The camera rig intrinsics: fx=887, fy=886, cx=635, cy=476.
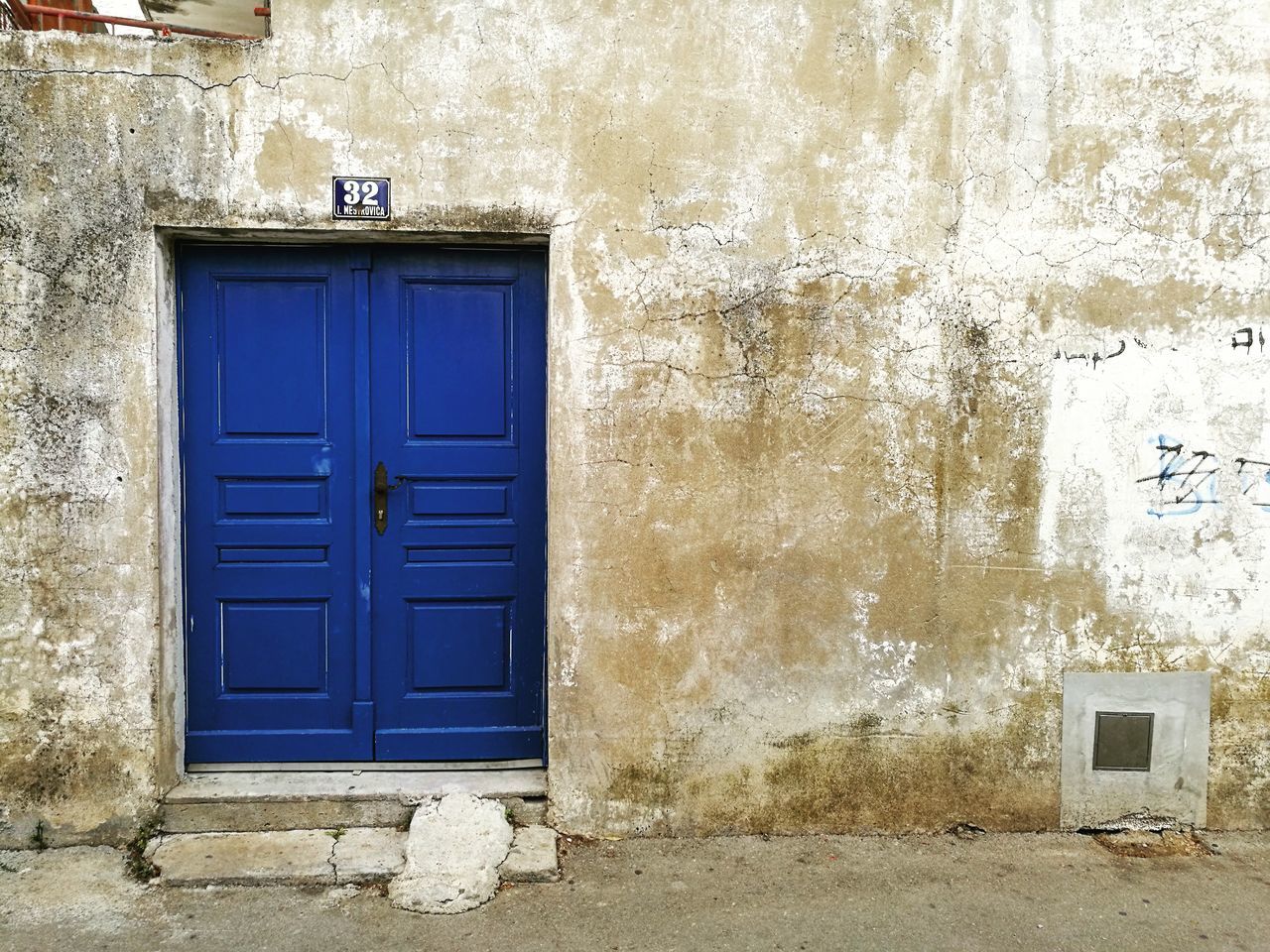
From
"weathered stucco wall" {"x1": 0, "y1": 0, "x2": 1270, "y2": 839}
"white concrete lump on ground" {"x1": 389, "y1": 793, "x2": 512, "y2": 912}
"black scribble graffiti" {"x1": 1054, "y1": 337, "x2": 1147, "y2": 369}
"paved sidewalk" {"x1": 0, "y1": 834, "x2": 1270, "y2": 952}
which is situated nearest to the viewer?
"paved sidewalk" {"x1": 0, "y1": 834, "x2": 1270, "y2": 952}

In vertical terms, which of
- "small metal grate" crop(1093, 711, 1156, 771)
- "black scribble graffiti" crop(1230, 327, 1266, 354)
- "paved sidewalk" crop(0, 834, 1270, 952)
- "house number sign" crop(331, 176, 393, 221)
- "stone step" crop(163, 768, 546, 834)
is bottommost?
"paved sidewalk" crop(0, 834, 1270, 952)

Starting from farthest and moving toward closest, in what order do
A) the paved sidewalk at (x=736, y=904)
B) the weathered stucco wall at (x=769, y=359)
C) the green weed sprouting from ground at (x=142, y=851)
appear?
the weathered stucco wall at (x=769, y=359)
the green weed sprouting from ground at (x=142, y=851)
the paved sidewalk at (x=736, y=904)

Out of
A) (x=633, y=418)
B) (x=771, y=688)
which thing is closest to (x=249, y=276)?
(x=633, y=418)

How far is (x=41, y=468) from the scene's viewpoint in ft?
11.4

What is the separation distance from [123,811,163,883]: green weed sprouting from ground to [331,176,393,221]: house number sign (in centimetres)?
251

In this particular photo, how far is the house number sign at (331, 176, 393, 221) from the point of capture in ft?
11.4

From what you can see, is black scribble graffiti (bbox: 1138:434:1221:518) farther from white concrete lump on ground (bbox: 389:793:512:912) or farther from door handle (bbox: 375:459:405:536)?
door handle (bbox: 375:459:405:536)

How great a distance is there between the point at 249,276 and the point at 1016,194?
126 inches

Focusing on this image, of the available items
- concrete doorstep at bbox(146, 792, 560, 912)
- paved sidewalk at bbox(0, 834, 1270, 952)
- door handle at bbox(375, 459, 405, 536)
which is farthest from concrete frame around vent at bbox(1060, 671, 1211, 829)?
door handle at bbox(375, 459, 405, 536)

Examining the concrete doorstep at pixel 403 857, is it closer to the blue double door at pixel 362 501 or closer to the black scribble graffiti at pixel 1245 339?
the blue double door at pixel 362 501

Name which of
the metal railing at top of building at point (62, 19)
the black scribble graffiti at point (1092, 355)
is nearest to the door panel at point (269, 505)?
the metal railing at top of building at point (62, 19)

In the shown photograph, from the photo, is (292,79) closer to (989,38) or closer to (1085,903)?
(989,38)

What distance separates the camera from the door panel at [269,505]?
3707 millimetres

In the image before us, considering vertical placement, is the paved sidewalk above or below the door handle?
A: below
